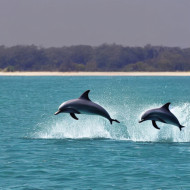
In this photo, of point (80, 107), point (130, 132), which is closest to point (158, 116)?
point (80, 107)

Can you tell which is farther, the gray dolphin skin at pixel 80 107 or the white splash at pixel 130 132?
the white splash at pixel 130 132

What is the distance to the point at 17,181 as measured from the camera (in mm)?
16609

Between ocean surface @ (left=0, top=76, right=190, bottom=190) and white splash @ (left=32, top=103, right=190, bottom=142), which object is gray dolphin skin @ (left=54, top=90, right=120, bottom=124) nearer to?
ocean surface @ (left=0, top=76, right=190, bottom=190)

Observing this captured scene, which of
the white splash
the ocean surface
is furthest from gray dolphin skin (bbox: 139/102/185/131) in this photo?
the white splash

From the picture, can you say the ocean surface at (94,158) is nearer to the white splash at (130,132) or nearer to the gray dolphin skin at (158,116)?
the white splash at (130,132)

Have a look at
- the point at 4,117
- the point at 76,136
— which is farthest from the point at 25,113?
the point at 76,136

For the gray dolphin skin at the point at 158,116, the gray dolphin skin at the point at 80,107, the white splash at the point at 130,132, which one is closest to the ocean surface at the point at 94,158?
the white splash at the point at 130,132

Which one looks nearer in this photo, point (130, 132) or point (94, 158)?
point (94, 158)

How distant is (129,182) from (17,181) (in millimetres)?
3135

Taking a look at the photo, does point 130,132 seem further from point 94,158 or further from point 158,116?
point 94,158

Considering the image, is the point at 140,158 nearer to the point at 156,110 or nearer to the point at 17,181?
the point at 156,110

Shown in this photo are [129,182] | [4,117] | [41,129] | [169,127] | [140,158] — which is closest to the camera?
[129,182]

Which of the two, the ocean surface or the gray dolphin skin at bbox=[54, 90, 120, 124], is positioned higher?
the gray dolphin skin at bbox=[54, 90, 120, 124]

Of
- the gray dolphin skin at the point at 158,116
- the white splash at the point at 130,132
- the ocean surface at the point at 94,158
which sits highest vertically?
the gray dolphin skin at the point at 158,116
